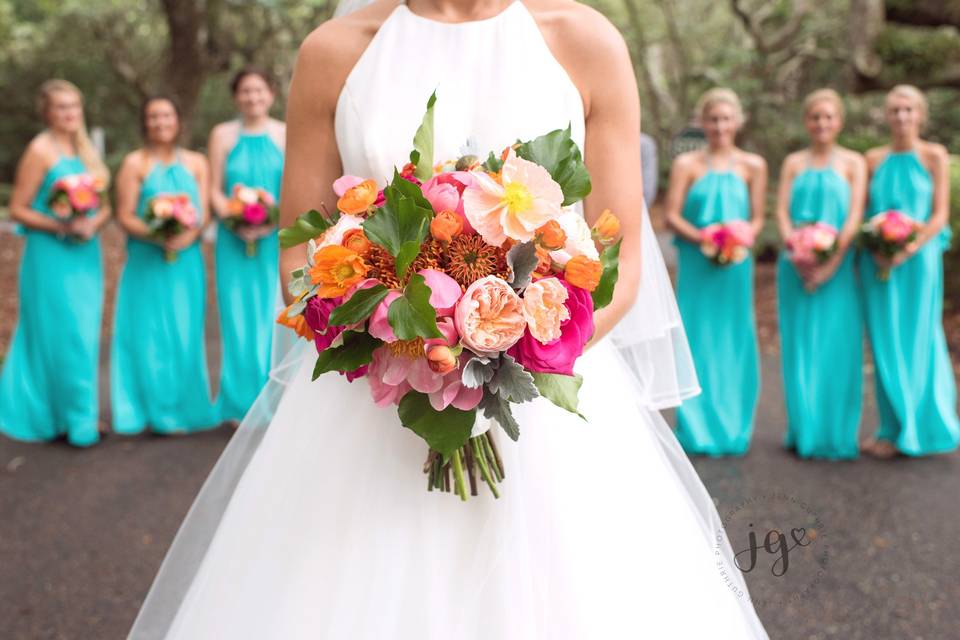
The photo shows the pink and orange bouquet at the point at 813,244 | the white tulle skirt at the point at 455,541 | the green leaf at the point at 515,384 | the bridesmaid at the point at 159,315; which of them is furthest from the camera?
the bridesmaid at the point at 159,315

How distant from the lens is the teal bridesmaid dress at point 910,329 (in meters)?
7.20

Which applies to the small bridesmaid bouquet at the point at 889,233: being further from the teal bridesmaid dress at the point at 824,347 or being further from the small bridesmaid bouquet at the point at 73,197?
the small bridesmaid bouquet at the point at 73,197

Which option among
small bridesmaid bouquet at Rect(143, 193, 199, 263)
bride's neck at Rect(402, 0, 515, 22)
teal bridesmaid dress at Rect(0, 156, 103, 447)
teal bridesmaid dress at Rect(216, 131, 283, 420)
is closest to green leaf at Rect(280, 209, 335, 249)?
bride's neck at Rect(402, 0, 515, 22)

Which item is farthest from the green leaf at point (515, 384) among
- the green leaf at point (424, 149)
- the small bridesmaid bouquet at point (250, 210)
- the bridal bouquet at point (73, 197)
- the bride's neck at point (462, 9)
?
the bridal bouquet at point (73, 197)

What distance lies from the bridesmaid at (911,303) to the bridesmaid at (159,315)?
5.00 m

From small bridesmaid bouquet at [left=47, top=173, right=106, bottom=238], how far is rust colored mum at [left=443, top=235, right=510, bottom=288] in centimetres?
599

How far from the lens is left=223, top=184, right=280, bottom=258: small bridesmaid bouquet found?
754 centimetres

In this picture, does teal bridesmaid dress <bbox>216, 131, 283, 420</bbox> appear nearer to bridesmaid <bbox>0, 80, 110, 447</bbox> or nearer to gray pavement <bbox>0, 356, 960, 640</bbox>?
gray pavement <bbox>0, 356, 960, 640</bbox>

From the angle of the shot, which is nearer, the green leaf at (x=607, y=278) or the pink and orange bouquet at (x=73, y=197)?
the green leaf at (x=607, y=278)

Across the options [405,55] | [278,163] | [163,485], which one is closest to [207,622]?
[405,55]

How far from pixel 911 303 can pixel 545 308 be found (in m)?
6.02

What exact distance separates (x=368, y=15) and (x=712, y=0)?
27.0 m

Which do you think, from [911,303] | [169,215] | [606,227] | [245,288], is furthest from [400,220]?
[911,303]

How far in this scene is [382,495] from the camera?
2357mm
